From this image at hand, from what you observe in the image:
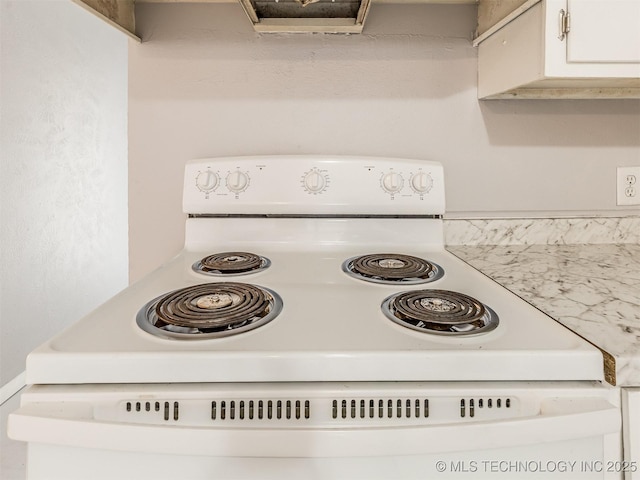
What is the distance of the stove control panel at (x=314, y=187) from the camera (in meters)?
1.09

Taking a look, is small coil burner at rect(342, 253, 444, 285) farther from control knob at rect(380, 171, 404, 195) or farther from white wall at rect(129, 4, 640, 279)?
white wall at rect(129, 4, 640, 279)

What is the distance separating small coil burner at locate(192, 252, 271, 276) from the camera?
2.97 feet

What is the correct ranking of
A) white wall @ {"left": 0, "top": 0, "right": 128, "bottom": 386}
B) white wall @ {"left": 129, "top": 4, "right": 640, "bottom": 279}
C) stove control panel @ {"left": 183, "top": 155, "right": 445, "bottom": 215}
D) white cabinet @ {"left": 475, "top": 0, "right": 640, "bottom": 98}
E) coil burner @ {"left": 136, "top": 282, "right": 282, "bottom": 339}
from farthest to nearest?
white wall @ {"left": 0, "top": 0, "right": 128, "bottom": 386} → white wall @ {"left": 129, "top": 4, "right": 640, "bottom": 279} → stove control panel @ {"left": 183, "top": 155, "right": 445, "bottom": 215} → white cabinet @ {"left": 475, "top": 0, "right": 640, "bottom": 98} → coil burner @ {"left": 136, "top": 282, "right": 282, "bottom": 339}

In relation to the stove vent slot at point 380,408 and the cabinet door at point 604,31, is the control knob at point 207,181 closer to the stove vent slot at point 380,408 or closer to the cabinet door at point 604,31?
the stove vent slot at point 380,408

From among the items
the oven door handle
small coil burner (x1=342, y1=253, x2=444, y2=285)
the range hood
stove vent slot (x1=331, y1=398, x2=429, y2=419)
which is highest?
the range hood

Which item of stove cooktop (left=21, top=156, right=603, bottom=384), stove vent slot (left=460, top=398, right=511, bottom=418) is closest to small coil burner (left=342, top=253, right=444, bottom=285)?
stove cooktop (left=21, top=156, right=603, bottom=384)

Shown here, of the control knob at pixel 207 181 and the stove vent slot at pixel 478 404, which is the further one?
the control knob at pixel 207 181

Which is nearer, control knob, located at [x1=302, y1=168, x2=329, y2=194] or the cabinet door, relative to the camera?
the cabinet door

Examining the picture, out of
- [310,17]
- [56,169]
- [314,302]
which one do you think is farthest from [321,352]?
[56,169]

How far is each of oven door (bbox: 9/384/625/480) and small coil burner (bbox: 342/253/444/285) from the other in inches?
13.1

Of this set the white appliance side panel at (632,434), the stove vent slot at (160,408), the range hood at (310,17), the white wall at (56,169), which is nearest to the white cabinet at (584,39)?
the range hood at (310,17)

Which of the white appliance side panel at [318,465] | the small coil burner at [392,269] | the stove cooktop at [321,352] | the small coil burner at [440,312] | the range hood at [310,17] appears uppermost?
the range hood at [310,17]

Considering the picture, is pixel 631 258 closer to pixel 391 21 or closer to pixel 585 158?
pixel 585 158

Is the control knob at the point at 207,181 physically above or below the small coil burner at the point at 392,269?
above
